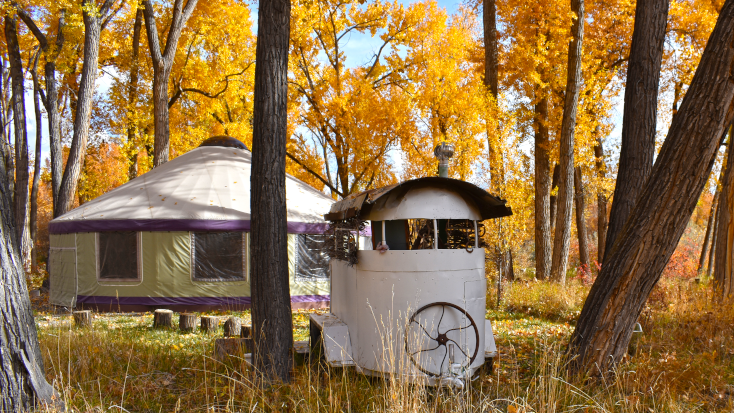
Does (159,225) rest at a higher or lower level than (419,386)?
higher

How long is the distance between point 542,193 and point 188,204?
8.14 m

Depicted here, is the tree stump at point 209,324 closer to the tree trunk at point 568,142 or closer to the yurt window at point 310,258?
the yurt window at point 310,258

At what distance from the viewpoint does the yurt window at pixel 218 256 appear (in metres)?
9.26

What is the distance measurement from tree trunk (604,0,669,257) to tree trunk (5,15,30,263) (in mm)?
13440

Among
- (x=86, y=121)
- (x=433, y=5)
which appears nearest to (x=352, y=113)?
(x=433, y=5)

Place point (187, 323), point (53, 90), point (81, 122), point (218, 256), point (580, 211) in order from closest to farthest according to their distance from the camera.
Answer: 1. point (187, 323)
2. point (218, 256)
3. point (81, 122)
4. point (53, 90)
5. point (580, 211)

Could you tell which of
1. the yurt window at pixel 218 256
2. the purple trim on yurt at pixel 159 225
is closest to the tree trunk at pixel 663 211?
the purple trim on yurt at pixel 159 225

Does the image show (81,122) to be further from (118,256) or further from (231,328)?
(231,328)

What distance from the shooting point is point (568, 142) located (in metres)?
9.77

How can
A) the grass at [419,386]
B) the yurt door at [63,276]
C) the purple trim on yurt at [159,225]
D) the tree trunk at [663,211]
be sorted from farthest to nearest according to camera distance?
1. the yurt door at [63,276]
2. the purple trim on yurt at [159,225]
3. the tree trunk at [663,211]
4. the grass at [419,386]

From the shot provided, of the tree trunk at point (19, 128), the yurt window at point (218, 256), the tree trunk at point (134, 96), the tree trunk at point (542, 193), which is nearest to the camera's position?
the yurt window at point (218, 256)

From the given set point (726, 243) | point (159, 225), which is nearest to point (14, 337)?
point (159, 225)

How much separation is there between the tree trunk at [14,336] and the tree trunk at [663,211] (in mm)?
3799

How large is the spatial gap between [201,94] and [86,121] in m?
4.95
